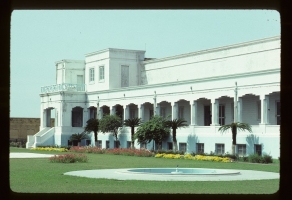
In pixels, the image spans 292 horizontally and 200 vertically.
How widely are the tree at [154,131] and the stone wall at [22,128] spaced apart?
26532 mm

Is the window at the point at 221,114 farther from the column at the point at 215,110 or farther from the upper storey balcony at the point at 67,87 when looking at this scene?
the upper storey balcony at the point at 67,87

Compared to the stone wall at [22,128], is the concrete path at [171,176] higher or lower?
lower

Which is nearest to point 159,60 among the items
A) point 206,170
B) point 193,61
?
point 193,61

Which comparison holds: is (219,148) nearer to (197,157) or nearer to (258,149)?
(258,149)

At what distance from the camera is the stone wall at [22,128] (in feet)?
219

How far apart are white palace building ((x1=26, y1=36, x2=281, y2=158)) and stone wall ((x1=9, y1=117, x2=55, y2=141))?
17.9 feet

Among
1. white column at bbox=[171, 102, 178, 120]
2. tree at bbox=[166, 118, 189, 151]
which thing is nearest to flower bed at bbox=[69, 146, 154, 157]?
tree at bbox=[166, 118, 189, 151]

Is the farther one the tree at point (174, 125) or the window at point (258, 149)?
the tree at point (174, 125)

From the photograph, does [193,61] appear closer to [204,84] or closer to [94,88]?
[204,84]

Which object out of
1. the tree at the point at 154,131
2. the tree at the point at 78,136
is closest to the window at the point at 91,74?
the tree at the point at 78,136

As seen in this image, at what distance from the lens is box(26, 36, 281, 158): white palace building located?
37.1 m

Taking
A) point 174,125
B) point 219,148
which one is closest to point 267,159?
point 219,148
